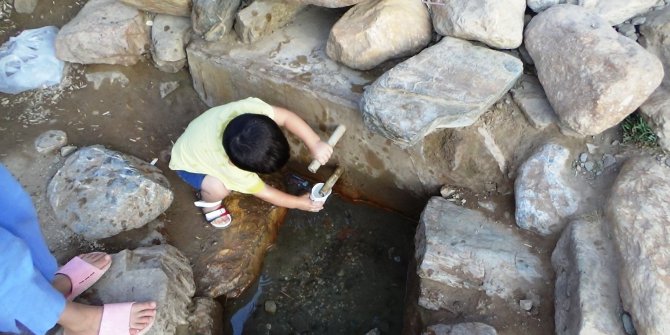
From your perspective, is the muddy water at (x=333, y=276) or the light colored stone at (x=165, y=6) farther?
the light colored stone at (x=165, y=6)

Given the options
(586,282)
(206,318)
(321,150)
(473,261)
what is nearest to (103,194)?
(206,318)

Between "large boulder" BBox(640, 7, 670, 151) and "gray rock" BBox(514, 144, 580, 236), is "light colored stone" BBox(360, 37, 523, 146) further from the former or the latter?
"large boulder" BBox(640, 7, 670, 151)

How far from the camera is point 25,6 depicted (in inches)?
148

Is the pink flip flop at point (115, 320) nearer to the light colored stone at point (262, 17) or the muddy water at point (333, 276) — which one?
the muddy water at point (333, 276)

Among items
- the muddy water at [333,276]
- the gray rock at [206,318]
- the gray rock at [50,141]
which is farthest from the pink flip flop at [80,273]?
the gray rock at [50,141]

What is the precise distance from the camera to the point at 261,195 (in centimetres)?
291

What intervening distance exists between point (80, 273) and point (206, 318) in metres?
0.66

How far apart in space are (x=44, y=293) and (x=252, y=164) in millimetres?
990

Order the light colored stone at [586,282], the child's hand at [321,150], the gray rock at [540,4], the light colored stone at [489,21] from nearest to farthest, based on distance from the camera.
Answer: the light colored stone at [586,282] < the light colored stone at [489,21] < the gray rock at [540,4] < the child's hand at [321,150]

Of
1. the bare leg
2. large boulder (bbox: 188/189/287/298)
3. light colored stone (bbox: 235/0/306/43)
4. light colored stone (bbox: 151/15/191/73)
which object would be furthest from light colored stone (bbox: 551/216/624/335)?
light colored stone (bbox: 151/15/191/73)

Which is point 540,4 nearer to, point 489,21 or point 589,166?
point 489,21

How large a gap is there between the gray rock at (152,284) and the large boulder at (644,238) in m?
2.06

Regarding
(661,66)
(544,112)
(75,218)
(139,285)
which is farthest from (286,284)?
(661,66)

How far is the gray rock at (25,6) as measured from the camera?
3747mm
